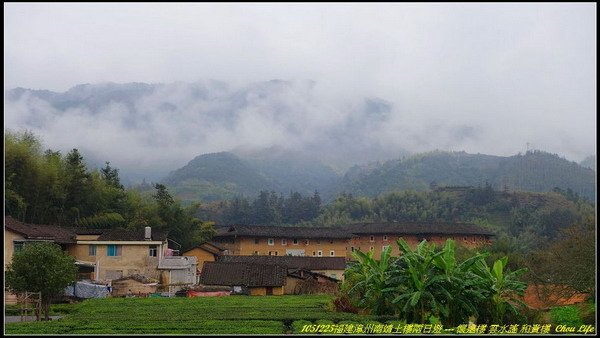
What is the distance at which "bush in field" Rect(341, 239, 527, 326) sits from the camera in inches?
676

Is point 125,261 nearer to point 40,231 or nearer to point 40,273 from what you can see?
point 40,231

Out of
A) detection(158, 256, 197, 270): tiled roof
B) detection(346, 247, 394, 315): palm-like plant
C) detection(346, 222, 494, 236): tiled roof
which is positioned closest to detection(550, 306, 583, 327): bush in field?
detection(346, 247, 394, 315): palm-like plant

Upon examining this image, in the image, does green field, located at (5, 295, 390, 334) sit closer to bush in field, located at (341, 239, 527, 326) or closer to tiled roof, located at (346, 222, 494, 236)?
bush in field, located at (341, 239, 527, 326)

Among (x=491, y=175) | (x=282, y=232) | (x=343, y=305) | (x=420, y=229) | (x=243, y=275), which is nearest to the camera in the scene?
(x=343, y=305)

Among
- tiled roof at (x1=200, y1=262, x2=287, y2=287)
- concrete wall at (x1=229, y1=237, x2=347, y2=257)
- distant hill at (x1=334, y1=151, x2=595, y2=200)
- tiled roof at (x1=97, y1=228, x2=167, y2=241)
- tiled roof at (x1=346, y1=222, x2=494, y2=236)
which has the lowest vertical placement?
tiled roof at (x1=200, y1=262, x2=287, y2=287)

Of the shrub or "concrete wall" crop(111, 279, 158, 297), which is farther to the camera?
"concrete wall" crop(111, 279, 158, 297)

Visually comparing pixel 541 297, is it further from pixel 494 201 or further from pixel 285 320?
pixel 494 201

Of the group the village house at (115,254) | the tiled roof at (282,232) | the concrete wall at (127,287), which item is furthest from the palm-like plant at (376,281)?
the tiled roof at (282,232)

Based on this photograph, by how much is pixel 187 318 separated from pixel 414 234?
45.3 m

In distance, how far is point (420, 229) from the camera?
64188mm

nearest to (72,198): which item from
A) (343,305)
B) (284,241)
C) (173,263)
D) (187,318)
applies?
(173,263)

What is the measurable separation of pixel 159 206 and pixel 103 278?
15.7 meters

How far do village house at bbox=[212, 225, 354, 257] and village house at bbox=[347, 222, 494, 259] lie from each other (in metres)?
2.28

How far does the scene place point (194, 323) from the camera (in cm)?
1988
